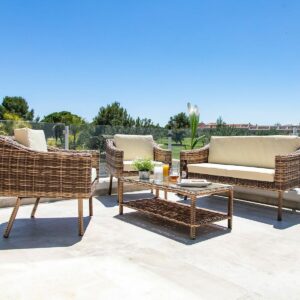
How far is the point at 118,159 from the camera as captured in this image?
424cm

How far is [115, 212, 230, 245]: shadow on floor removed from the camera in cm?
276

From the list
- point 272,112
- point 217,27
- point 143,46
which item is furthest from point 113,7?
point 272,112

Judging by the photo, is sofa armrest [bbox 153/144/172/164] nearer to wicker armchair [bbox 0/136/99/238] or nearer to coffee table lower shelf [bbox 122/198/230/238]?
coffee table lower shelf [bbox 122/198/230/238]

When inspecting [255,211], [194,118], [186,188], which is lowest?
[255,211]

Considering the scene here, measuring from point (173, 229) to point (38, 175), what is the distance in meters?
1.26

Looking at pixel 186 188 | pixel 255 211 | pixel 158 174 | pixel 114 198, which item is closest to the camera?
pixel 186 188

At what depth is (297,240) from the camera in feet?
8.94

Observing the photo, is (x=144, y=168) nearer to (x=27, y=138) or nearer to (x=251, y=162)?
(x=27, y=138)

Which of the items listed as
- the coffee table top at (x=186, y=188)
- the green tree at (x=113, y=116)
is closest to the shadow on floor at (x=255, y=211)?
the coffee table top at (x=186, y=188)

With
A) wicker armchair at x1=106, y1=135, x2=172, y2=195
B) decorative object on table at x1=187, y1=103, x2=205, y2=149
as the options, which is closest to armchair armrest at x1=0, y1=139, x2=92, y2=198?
wicker armchair at x1=106, y1=135, x2=172, y2=195

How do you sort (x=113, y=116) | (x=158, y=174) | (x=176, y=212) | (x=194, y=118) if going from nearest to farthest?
(x=176, y=212), (x=158, y=174), (x=194, y=118), (x=113, y=116)

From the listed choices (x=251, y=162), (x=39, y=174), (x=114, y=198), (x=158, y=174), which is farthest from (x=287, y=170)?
(x=39, y=174)

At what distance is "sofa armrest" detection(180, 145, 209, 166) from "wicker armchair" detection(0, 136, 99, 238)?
1.91 m

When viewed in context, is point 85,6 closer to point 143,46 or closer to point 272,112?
point 143,46
